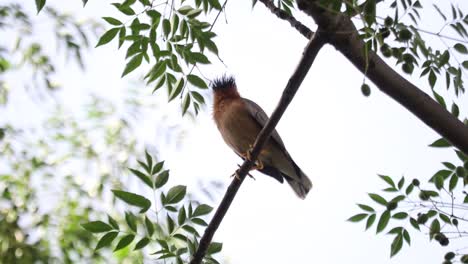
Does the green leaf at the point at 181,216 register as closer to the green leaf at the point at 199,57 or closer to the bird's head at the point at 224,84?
the green leaf at the point at 199,57

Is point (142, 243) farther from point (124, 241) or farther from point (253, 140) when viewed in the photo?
point (253, 140)

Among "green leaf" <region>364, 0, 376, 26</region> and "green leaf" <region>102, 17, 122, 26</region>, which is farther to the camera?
"green leaf" <region>102, 17, 122, 26</region>

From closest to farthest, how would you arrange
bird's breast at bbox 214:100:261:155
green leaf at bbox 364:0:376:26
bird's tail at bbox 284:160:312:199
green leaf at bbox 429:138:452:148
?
green leaf at bbox 364:0:376:26 → green leaf at bbox 429:138:452:148 → bird's breast at bbox 214:100:261:155 → bird's tail at bbox 284:160:312:199

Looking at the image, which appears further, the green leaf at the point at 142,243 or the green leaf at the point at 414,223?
the green leaf at the point at 414,223

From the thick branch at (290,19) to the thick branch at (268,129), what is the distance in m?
0.32

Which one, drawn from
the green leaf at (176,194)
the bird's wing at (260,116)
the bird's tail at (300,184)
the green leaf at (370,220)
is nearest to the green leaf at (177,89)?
the green leaf at (176,194)

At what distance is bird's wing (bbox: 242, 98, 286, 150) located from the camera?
16.2ft

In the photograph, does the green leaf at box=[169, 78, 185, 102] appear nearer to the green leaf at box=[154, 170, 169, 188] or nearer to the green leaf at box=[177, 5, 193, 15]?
the green leaf at box=[177, 5, 193, 15]

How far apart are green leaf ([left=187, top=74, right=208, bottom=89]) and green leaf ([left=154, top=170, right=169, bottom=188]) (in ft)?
2.20

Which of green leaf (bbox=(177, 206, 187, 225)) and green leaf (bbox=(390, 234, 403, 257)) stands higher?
green leaf (bbox=(390, 234, 403, 257))

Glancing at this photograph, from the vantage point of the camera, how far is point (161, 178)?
288 cm

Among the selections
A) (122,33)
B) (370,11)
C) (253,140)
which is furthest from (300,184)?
(370,11)

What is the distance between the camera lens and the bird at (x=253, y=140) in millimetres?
4953

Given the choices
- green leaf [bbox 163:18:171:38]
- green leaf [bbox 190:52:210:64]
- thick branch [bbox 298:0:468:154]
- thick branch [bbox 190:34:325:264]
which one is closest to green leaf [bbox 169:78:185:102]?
green leaf [bbox 190:52:210:64]
